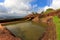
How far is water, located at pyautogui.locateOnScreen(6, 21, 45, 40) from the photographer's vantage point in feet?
15.2

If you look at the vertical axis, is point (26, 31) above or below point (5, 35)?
below

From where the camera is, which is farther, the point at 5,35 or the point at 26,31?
the point at 26,31

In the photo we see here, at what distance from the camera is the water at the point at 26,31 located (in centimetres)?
464

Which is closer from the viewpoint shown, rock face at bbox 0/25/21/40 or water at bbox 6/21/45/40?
rock face at bbox 0/25/21/40

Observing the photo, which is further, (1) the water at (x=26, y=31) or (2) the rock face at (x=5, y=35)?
(1) the water at (x=26, y=31)

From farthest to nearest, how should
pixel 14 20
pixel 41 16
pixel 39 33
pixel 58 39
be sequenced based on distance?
pixel 41 16
pixel 14 20
pixel 39 33
pixel 58 39

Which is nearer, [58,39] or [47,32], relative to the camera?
[58,39]

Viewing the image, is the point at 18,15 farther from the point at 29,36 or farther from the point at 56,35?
the point at 56,35

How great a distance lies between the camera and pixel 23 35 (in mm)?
4672

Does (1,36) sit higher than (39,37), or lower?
higher

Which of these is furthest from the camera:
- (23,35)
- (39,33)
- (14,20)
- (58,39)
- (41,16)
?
(41,16)

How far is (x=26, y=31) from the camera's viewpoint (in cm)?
491

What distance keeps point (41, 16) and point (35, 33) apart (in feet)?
5.61

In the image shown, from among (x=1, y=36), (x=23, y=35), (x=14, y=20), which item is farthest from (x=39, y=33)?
(x=1, y=36)
